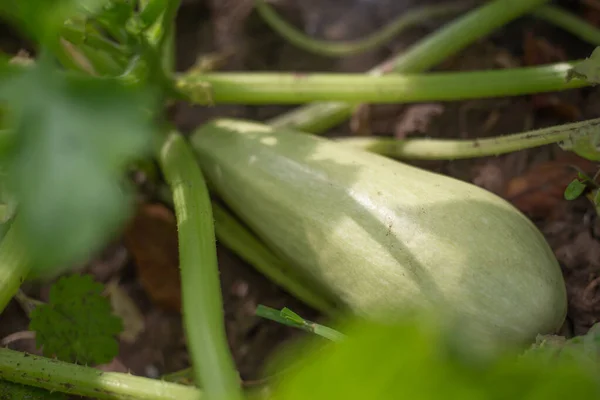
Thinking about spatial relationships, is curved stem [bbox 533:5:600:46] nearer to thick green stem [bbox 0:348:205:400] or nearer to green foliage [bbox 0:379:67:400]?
thick green stem [bbox 0:348:205:400]

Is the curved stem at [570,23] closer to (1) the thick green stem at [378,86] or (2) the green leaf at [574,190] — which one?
(1) the thick green stem at [378,86]

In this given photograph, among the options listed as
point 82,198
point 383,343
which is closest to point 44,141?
point 82,198

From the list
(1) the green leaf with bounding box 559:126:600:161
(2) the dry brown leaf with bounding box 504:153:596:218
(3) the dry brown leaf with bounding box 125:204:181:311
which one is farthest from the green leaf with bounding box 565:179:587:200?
(3) the dry brown leaf with bounding box 125:204:181:311

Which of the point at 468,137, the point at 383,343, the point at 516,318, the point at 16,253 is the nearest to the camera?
the point at 383,343

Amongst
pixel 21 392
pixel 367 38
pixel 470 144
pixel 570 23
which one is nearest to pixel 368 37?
pixel 367 38

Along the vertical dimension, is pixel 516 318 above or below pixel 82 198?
below

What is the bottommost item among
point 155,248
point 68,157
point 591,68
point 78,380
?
point 155,248

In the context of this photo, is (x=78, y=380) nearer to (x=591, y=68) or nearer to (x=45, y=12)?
(x=45, y=12)

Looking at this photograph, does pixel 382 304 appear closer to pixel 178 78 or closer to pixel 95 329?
pixel 95 329
